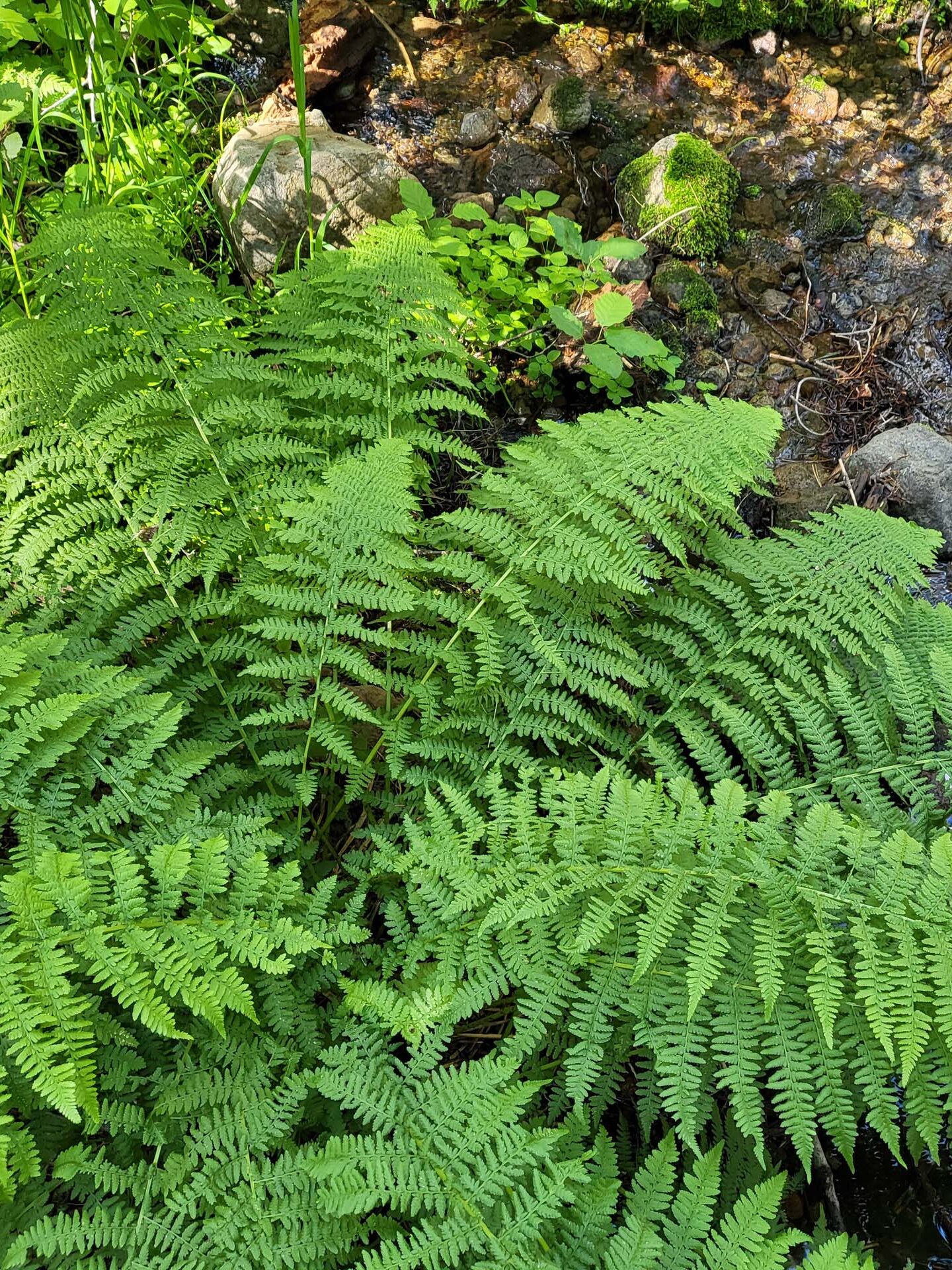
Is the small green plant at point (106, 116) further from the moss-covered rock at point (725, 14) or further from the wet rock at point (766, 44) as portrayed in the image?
the wet rock at point (766, 44)

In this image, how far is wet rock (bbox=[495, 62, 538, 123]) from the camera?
5.21 m

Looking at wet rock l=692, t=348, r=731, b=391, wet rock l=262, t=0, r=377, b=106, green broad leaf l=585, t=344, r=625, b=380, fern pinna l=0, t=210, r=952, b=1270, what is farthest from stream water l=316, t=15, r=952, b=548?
fern pinna l=0, t=210, r=952, b=1270

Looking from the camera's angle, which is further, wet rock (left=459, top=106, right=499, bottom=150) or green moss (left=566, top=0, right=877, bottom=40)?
green moss (left=566, top=0, right=877, bottom=40)

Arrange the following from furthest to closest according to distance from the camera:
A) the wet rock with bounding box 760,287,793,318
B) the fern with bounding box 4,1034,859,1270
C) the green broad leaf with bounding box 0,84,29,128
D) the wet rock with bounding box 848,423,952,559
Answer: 1. the wet rock with bounding box 760,287,793,318
2. the wet rock with bounding box 848,423,952,559
3. the green broad leaf with bounding box 0,84,29,128
4. the fern with bounding box 4,1034,859,1270

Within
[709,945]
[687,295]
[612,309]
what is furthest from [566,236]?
[709,945]

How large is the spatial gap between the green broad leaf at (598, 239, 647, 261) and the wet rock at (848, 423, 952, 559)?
1336 mm

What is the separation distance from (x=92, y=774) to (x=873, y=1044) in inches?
72.4

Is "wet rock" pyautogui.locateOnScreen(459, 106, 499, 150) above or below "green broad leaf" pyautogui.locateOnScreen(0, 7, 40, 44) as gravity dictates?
below

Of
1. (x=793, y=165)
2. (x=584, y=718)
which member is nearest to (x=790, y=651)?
(x=584, y=718)

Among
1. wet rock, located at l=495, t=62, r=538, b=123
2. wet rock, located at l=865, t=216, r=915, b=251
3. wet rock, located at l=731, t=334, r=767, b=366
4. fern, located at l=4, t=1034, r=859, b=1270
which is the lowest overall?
fern, located at l=4, t=1034, r=859, b=1270

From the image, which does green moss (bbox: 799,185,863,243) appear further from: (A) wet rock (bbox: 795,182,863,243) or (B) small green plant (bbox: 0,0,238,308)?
(B) small green plant (bbox: 0,0,238,308)

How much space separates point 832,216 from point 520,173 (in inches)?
67.6

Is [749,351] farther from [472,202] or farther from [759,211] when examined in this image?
[472,202]

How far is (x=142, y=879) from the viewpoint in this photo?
1.75m
